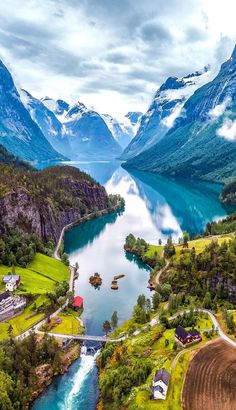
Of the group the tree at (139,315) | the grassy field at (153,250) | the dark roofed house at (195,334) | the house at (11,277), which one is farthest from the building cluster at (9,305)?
the grassy field at (153,250)

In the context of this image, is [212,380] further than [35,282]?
No

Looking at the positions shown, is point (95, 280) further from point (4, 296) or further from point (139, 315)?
point (4, 296)

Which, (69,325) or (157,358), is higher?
(69,325)

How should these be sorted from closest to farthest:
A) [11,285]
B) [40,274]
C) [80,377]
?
[80,377], [11,285], [40,274]

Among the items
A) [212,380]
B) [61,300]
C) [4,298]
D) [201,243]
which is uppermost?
[201,243]

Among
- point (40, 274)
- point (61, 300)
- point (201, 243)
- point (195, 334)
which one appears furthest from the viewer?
point (201, 243)

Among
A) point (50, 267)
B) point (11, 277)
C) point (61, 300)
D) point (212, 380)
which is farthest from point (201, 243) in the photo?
point (212, 380)
